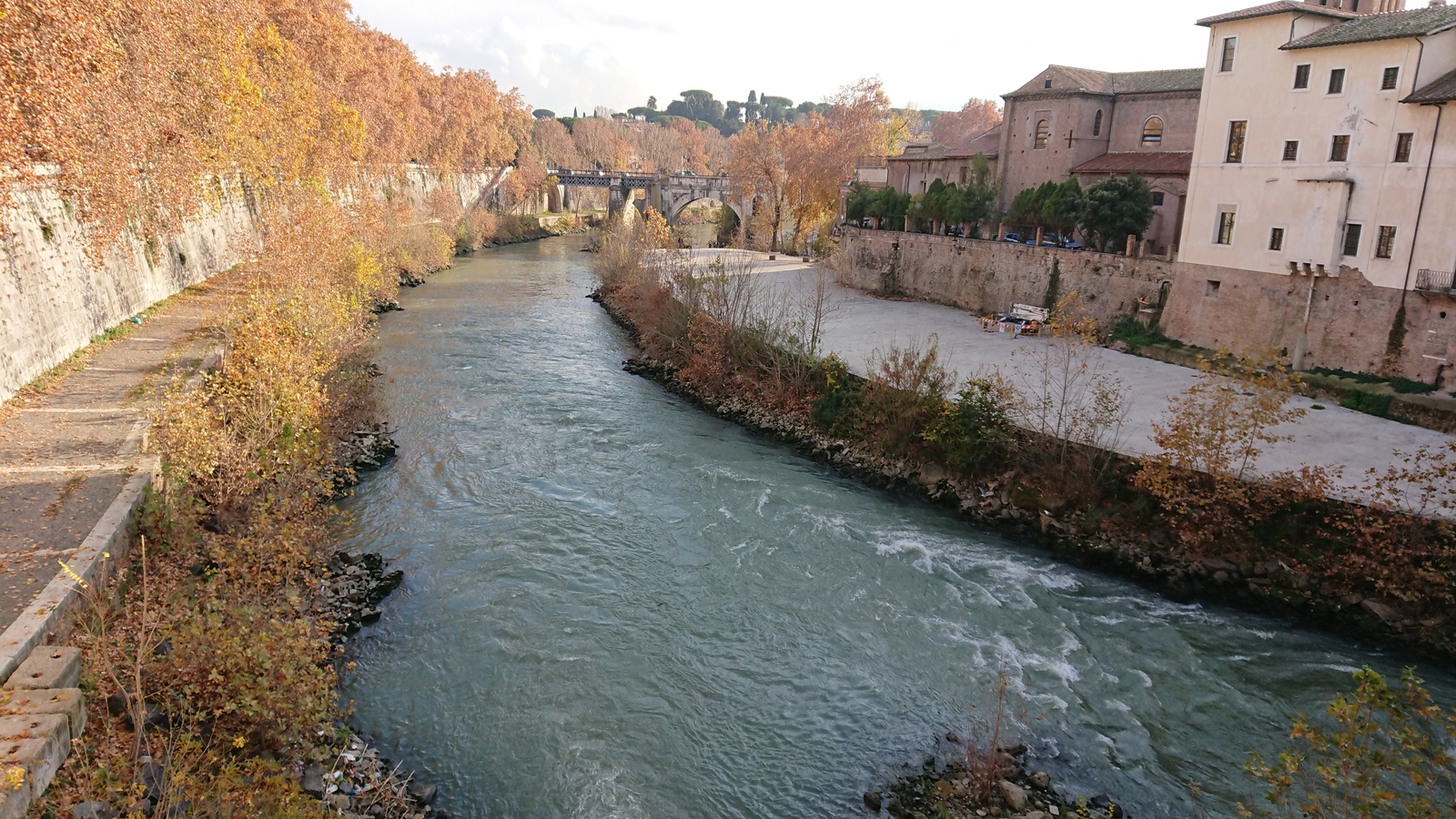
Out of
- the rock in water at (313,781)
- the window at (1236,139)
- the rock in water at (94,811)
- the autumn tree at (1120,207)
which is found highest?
the window at (1236,139)

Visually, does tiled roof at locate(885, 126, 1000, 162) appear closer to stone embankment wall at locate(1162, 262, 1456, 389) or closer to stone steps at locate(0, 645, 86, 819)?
stone embankment wall at locate(1162, 262, 1456, 389)

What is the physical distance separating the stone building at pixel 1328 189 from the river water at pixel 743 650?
29.0 feet

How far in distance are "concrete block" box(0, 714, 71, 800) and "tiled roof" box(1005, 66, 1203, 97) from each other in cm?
3038

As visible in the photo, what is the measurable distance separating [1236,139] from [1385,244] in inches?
169

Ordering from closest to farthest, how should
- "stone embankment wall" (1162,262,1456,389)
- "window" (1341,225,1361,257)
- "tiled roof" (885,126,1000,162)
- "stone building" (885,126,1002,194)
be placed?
"stone embankment wall" (1162,262,1456,389)
"window" (1341,225,1361,257)
"tiled roof" (885,126,1000,162)
"stone building" (885,126,1002,194)

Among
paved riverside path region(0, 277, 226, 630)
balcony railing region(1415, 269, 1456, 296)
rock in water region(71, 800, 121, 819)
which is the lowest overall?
rock in water region(71, 800, 121, 819)

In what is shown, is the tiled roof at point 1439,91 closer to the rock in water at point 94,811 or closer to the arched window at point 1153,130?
the arched window at point 1153,130

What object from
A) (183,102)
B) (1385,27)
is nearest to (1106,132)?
(1385,27)

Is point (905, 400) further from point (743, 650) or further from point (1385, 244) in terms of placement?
point (1385, 244)

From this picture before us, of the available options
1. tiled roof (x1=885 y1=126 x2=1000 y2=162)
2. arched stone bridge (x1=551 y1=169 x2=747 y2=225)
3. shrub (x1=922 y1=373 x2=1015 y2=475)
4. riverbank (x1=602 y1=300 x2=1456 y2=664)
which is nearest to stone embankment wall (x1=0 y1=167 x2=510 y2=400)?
riverbank (x1=602 y1=300 x2=1456 y2=664)

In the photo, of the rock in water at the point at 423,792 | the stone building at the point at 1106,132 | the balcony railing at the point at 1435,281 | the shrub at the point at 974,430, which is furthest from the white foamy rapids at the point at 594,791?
the stone building at the point at 1106,132

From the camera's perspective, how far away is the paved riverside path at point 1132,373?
1425 cm

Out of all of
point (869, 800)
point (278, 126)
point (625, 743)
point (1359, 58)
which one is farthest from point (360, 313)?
point (1359, 58)

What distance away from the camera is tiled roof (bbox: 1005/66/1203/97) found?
2714 cm
